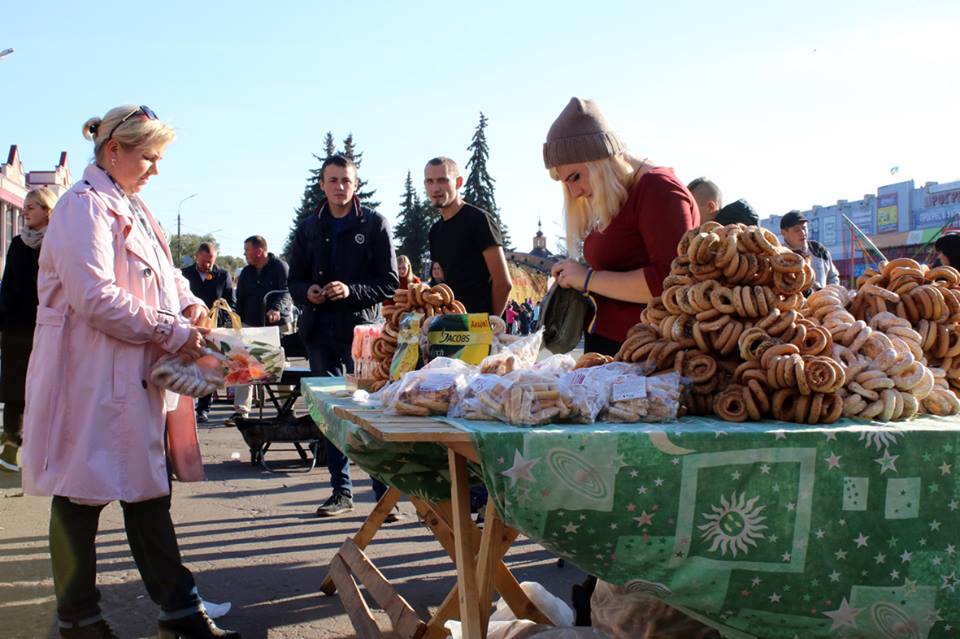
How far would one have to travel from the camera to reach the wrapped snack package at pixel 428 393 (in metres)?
2.25

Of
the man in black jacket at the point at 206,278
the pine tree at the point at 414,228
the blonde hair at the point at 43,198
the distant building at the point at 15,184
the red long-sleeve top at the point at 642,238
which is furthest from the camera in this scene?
the pine tree at the point at 414,228

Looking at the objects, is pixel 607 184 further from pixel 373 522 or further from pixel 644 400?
pixel 373 522

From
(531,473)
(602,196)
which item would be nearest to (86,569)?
(531,473)

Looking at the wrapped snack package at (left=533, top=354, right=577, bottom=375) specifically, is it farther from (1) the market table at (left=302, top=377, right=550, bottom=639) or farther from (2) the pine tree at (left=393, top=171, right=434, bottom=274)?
(2) the pine tree at (left=393, top=171, right=434, bottom=274)

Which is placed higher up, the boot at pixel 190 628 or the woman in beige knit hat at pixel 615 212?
the woman in beige knit hat at pixel 615 212

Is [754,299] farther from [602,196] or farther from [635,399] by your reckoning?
[602,196]

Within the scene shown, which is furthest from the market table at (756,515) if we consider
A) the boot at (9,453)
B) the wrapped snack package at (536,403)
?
the boot at (9,453)

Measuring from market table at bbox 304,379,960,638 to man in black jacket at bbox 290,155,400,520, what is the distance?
139 inches

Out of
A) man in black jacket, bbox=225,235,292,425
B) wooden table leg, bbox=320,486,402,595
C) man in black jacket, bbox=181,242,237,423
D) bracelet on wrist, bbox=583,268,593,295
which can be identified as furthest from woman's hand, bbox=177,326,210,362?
man in black jacket, bbox=181,242,237,423

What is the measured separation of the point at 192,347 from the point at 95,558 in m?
0.87

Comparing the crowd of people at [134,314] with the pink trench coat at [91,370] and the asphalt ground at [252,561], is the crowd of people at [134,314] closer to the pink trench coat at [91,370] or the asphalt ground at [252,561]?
the pink trench coat at [91,370]

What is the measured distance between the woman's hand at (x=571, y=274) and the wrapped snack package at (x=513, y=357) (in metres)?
0.19

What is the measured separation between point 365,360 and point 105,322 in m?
0.95

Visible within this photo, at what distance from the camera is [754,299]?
229 centimetres
